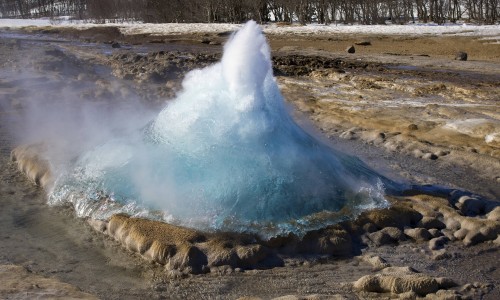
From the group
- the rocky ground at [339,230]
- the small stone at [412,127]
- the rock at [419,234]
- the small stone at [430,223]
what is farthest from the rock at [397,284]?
the small stone at [412,127]

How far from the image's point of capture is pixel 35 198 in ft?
17.7

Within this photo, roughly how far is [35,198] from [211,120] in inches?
66.7

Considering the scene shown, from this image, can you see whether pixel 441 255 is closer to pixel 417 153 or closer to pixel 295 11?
pixel 417 153

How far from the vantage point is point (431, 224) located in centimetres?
462

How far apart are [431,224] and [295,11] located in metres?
30.6

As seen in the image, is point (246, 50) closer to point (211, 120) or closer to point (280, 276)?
point (211, 120)

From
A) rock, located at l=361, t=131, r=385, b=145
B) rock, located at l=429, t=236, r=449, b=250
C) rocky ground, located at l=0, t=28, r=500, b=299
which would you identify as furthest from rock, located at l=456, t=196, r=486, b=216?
rock, located at l=361, t=131, r=385, b=145

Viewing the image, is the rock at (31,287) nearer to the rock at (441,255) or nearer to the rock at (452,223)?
the rock at (441,255)

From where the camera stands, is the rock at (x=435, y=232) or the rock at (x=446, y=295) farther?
the rock at (x=435, y=232)

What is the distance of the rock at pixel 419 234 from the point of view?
443 cm

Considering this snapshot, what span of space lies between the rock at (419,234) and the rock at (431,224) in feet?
0.43

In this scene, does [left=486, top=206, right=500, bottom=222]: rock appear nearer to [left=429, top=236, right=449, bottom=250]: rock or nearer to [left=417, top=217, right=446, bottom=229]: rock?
[left=417, top=217, right=446, bottom=229]: rock

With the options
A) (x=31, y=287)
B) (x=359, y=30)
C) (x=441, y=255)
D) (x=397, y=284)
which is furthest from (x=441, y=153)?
(x=359, y=30)

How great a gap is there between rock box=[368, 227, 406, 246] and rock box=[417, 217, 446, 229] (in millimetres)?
243
